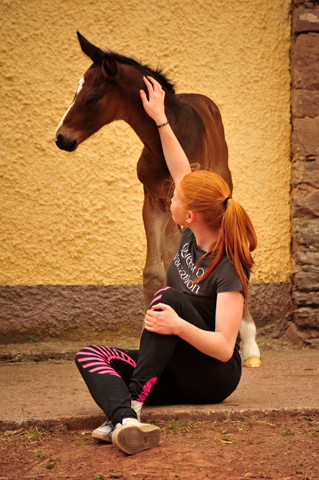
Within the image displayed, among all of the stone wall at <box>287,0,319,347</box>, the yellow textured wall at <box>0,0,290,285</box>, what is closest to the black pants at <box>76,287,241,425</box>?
the yellow textured wall at <box>0,0,290,285</box>

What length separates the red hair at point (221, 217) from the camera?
2051 millimetres

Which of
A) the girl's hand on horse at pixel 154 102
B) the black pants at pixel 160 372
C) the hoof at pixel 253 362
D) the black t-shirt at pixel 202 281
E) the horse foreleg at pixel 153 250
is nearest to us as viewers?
the black pants at pixel 160 372

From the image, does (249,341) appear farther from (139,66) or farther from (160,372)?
(139,66)

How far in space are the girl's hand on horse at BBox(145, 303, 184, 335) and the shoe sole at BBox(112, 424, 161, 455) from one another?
33 cm

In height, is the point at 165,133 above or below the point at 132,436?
above

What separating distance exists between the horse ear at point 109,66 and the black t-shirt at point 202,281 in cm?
95

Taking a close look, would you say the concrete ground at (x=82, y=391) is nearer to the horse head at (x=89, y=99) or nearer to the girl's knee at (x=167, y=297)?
the girl's knee at (x=167, y=297)

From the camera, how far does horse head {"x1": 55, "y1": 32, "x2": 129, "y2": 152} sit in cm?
274

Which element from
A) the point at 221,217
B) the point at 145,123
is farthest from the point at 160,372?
the point at 145,123

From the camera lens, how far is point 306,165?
4.05 m

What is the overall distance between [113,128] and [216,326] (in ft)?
7.75

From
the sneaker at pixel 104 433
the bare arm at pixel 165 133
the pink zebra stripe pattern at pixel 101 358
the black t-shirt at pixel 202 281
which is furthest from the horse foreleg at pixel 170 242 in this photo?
the sneaker at pixel 104 433

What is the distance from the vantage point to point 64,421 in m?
2.19

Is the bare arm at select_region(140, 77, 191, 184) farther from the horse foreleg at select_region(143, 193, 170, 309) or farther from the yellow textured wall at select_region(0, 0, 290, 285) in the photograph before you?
the yellow textured wall at select_region(0, 0, 290, 285)
